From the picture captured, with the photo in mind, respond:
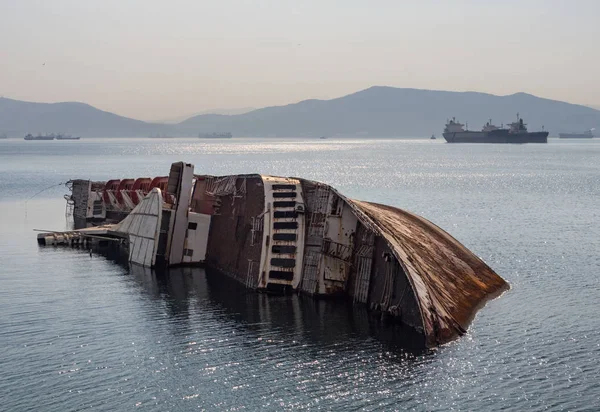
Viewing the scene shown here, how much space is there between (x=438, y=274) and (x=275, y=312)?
1069 cm

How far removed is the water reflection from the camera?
4344 cm

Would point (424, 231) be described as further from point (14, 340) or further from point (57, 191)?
point (57, 191)

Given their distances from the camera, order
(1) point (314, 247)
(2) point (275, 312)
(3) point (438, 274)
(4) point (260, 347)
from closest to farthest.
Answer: (4) point (260, 347), (2) point (275, 312), (3) point (438, 274), (1) point (314, 247)

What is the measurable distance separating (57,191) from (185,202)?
8587 centimetres

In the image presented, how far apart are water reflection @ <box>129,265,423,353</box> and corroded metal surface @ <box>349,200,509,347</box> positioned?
1.88 meters

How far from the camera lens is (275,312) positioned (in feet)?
161

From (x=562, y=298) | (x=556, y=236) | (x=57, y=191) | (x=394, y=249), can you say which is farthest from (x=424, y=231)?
(x=57, y=191)

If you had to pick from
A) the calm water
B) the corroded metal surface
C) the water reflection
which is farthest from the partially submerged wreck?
the calm water

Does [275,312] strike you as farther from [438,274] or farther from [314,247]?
[438,274]

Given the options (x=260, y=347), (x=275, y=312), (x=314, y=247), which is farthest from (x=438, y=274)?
(x=260, y=347)

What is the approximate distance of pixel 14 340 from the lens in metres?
43.1

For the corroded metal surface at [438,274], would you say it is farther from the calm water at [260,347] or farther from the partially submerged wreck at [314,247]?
the calm water at [260,347]

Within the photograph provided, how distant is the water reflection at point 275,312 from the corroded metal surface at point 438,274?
1876 millimetres

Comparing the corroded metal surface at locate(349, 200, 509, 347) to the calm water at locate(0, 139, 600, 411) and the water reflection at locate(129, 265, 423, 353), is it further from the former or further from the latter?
the water reflection at locate(129, 265, 423, 353)
